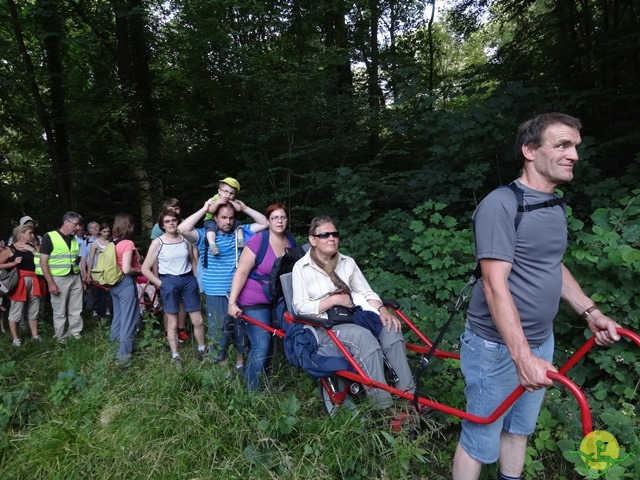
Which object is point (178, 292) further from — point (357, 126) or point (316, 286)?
point (357, 126)

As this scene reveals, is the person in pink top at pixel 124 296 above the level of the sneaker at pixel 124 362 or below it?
above

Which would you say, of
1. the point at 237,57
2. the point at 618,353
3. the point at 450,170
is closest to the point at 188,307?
the point at 618,353

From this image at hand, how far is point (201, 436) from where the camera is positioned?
2.75 m

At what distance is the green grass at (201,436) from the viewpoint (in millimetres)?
2488

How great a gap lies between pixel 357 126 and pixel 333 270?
20.9 ft

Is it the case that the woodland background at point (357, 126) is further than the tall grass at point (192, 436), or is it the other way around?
the woodland background at point (357, 126)

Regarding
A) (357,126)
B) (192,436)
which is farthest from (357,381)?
(357,126)

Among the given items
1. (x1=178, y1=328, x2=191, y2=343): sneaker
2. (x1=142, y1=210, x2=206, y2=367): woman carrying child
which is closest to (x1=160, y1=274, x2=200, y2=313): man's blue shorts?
(x1=142, y1=210, x2=206, y2=367): woman carrying child

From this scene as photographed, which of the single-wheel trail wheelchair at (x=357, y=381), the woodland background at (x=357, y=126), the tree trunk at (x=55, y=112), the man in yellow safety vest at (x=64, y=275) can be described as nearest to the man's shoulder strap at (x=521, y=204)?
the single-wheel trail wheelchair at (x=357, y=381)

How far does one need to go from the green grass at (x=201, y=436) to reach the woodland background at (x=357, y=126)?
0.10 metres

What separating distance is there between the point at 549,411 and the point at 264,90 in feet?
24.9

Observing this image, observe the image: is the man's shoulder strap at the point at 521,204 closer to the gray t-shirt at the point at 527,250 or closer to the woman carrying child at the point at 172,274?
the gray t-shirt at the point at 527,250

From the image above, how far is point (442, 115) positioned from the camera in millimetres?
6715

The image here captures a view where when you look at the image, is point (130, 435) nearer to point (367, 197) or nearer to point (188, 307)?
point (188, 307)
